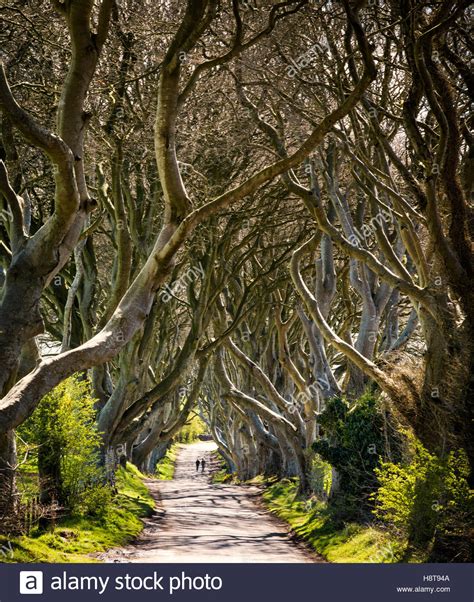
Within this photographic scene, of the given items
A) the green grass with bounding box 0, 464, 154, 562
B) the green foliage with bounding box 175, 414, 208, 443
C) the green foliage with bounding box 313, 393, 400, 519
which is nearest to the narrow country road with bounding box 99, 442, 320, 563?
the green grass with bounding box 0, 464, 154, 562

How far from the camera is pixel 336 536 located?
45.2ft

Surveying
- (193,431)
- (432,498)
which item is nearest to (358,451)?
(432,498)

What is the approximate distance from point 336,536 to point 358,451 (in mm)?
1952

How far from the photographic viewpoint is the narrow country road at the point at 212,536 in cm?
1219

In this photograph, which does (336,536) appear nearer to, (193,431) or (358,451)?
→ (358,451)

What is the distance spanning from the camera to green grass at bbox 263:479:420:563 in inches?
410

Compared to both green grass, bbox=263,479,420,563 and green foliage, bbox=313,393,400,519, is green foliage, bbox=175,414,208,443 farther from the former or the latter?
green foliage, bbox=313,393,400,519

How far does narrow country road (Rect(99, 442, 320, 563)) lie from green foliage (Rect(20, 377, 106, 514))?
64.5 inches

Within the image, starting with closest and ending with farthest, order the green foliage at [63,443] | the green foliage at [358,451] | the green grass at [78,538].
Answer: the green grass at [78,538]
the green foliage at [63,443]
the green foliage at [358,451]

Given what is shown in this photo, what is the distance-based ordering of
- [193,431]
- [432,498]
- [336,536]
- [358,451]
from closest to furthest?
1. [432,498]
2. [336,536]
3. [358,451]
4. [193,431]

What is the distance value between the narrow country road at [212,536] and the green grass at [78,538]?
0.33 meters

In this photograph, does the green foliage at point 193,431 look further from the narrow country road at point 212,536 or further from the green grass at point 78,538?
the green grass at point 78,538

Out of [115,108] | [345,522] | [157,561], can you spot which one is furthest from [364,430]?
[115,108]

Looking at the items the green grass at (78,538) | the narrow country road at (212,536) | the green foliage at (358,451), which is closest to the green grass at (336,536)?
the narrow country road at (212,536)
